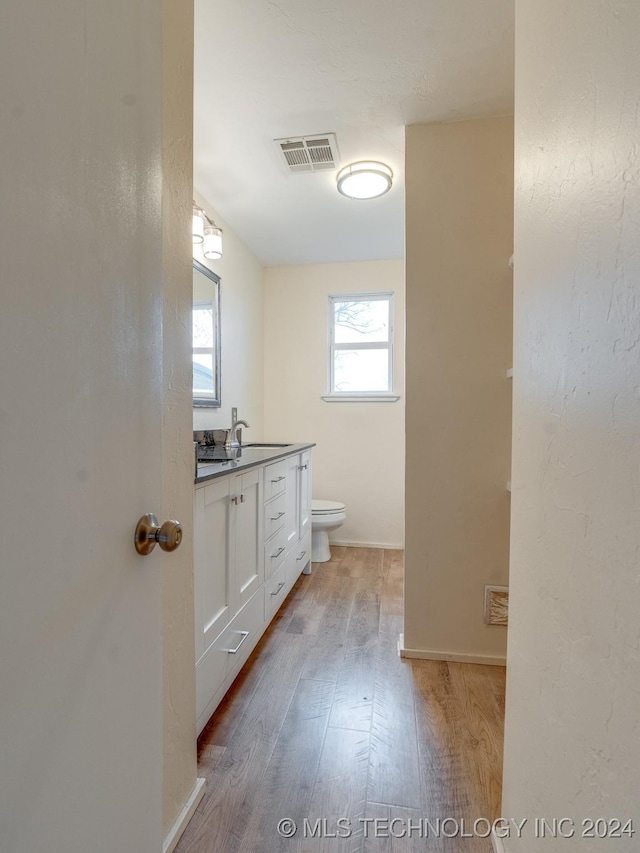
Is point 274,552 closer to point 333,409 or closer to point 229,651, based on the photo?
point 229,651

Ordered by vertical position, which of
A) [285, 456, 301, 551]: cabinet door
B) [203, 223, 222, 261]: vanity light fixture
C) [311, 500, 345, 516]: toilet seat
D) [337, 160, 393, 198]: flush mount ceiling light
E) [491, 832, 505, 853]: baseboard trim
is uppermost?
[337, 160, 393, 198]: flush mount ceiling light

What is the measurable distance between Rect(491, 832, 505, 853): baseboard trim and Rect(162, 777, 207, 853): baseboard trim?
0.80 m

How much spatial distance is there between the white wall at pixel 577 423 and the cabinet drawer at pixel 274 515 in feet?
4.14

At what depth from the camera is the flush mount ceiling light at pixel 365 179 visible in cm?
218

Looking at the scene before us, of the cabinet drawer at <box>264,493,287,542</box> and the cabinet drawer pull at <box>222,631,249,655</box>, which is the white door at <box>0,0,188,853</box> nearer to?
the cabinet drawer pull at <box>222,631,249,655</box>

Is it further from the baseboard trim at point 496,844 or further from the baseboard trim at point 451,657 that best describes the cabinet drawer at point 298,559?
the baseboard trim at point 496,844

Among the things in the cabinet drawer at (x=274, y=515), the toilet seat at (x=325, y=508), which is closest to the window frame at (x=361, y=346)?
the toilet seat at (x=325, y=508)

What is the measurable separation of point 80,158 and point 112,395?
0.27 metres

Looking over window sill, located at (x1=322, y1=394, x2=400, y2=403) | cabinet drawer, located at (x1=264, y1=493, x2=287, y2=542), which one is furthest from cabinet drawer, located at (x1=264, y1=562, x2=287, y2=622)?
window sill, located at (x1=322, y1=394, x2=400, y2=403)

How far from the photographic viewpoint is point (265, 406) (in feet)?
12.4

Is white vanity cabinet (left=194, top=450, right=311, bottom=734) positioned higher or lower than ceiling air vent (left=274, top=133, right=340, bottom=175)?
lower

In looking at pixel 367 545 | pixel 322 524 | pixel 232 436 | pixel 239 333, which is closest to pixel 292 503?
pixel 322 524

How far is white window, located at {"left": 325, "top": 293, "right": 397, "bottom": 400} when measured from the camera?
3.58m

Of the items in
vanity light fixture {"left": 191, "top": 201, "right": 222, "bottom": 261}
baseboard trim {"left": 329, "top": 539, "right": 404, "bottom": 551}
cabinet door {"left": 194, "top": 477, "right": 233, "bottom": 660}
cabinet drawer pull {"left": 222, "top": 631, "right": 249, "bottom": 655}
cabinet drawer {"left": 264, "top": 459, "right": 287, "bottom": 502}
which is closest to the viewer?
cabinet door {"left": 194, "top": 477, "right": 233, "bottom": 660}
